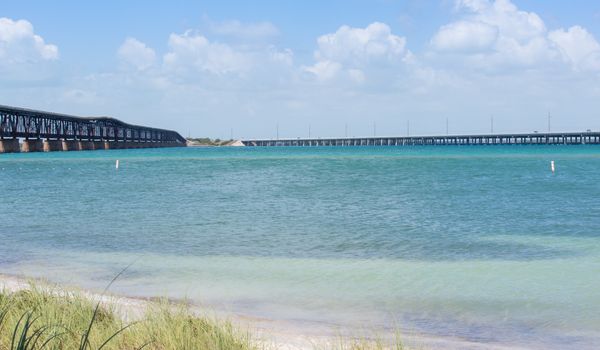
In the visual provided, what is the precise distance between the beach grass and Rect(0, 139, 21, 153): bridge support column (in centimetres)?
14415

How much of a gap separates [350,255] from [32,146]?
154m

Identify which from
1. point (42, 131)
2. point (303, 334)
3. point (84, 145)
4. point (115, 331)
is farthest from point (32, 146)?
point (115, 331)

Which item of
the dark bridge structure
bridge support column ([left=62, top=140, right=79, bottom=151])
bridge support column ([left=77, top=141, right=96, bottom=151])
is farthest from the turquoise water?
bridge support column ([left=77, top=141, right=96, bottom=151])

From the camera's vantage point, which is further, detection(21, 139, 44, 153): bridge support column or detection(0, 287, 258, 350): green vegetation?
detection(21, 139, 44, 153): bridge support column

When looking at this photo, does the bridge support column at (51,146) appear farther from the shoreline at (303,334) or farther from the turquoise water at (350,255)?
the shoreline at (303,334)

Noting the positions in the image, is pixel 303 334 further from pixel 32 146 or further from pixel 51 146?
pixel 51 146

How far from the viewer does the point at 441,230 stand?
25938mm

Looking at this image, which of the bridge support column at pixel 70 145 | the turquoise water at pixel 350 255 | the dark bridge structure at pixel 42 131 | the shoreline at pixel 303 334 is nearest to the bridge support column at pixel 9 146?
the dark bridge structure at pixel 42 131

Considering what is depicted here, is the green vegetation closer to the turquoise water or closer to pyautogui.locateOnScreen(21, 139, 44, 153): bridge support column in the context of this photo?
the turquoise water

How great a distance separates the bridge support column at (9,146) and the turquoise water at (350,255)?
364 feet

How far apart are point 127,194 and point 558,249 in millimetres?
31457

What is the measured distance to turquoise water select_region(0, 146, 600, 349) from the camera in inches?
515

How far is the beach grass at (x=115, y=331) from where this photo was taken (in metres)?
8.09

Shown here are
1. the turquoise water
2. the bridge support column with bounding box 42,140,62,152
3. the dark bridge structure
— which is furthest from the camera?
the bridge support column with bounding box 42,140,62,152
